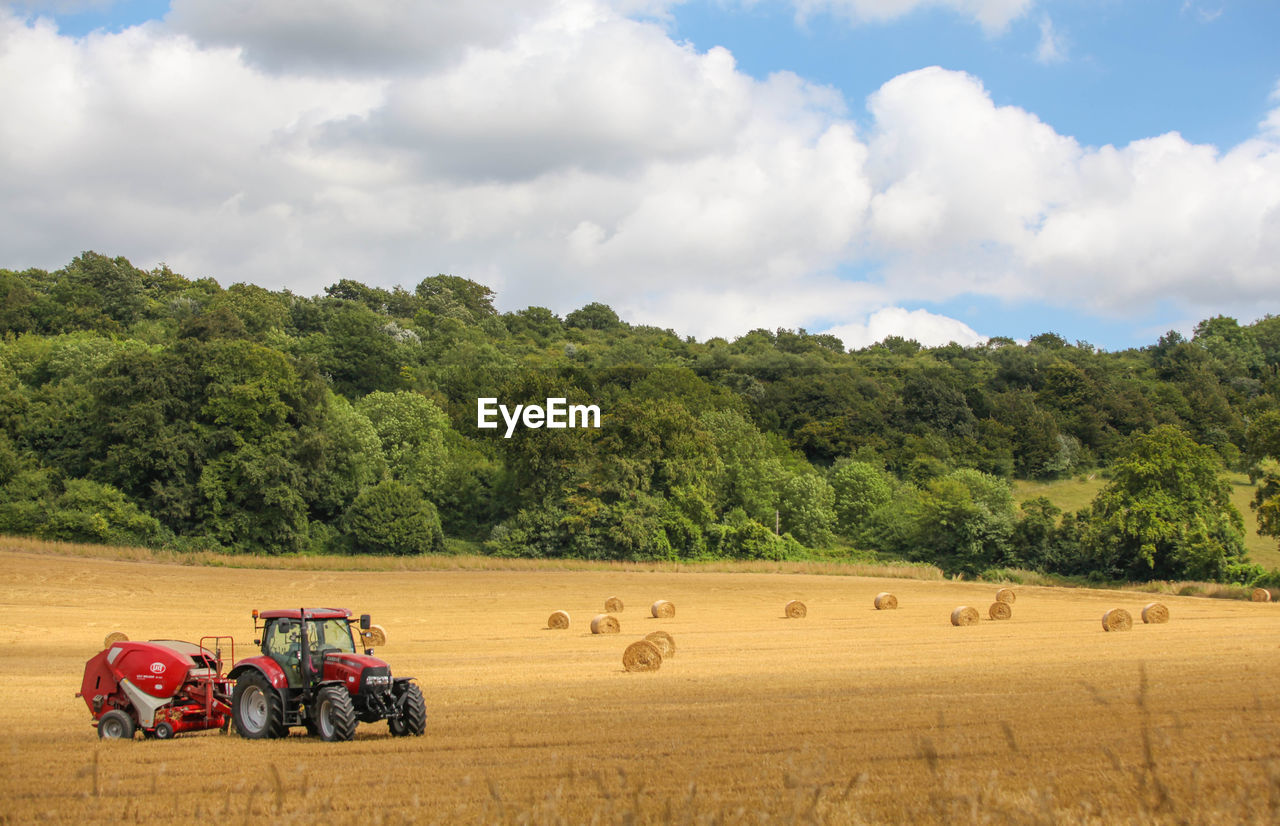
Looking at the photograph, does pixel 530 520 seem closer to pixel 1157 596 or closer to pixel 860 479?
pixel 860 479

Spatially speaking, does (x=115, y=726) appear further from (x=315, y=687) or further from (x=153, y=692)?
(x=315, y=687)

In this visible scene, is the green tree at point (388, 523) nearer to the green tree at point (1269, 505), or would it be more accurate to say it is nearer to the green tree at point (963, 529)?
the green tree at point (963, 529)

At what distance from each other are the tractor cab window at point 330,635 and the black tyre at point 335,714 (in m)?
0.89

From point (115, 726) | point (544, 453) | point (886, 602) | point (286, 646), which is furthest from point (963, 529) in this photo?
point (115, 726)

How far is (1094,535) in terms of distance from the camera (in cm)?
5953

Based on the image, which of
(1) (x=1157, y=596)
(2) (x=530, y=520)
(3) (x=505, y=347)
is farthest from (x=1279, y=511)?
(3) (x=505, y=347)

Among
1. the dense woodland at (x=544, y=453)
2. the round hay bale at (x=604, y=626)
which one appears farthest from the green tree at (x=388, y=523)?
the round hay bale at (x=604, y=626)

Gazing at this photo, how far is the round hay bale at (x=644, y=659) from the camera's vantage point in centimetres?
2259

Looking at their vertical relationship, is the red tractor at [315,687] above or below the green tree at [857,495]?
below

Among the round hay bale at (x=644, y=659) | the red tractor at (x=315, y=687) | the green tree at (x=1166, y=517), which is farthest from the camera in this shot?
the green tree at (x=1166, y=517)

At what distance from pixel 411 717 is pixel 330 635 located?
1872 millimetres

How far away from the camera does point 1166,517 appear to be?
5800 centimetres

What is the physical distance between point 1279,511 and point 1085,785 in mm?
49619

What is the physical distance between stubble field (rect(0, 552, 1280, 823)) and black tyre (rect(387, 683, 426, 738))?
37cm
